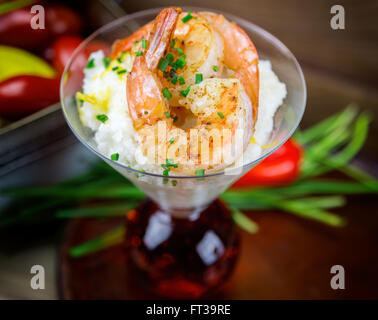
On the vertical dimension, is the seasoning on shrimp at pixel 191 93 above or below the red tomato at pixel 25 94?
below

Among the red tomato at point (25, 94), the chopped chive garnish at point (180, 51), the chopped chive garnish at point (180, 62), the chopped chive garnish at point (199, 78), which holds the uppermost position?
the red tomato at point (25, 94)

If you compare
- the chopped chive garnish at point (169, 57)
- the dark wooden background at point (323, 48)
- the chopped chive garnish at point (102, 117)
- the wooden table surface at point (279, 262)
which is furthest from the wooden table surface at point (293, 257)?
the chopped chive garnish at point (169, 57)

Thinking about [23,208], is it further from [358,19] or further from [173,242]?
[358,19]

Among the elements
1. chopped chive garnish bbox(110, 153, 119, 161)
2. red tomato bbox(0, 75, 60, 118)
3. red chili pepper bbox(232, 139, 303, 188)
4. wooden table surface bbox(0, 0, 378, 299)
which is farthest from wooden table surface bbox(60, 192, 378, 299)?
chopped chive garnish bbox(110, 153, 119, 161)

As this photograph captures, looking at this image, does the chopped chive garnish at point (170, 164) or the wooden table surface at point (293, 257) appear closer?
the chopped chive garnish at point (170, 164)

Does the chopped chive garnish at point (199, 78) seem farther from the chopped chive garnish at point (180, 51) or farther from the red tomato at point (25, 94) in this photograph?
the red tomato at point (25, 94)
